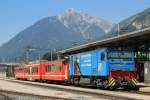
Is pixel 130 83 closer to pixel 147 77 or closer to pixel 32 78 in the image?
pixel 147 77

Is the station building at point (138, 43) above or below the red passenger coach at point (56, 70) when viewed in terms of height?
above

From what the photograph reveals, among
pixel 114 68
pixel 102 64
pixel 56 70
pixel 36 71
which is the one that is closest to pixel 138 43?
pixel 102 64

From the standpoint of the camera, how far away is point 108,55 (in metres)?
30.8

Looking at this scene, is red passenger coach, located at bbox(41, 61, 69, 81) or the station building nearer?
the station building

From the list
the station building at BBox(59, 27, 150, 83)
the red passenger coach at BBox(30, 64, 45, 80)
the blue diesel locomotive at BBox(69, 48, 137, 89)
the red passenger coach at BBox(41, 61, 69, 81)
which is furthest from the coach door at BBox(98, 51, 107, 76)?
the red passenger coach at BBox(30, 64, 45, 80)

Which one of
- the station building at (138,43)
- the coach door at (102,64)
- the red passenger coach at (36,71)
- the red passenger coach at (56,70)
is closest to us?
the coach door at (102,64)

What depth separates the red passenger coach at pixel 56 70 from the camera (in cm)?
4347

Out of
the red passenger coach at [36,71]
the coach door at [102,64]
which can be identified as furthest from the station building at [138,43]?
the red passenger coach at [36,71]

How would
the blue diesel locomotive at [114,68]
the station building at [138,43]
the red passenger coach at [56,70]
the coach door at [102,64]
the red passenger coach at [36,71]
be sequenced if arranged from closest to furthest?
the blue diesel locomotive at [114,68] → the coach door at [102,64] → the station building at [138,43] → the red passenger coach at [56,70] → the red passenger coach at [36,71]

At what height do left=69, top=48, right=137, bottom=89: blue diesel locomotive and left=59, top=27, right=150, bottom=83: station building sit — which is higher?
left=59, top=27, right=150, bottom=83: station building

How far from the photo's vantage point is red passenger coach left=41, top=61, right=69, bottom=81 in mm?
43475

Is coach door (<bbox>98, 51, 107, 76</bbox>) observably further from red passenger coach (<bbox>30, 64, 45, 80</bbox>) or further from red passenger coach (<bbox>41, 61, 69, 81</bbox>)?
red passenger coach (<bbox>30, 64, 45, 80</bbox>)

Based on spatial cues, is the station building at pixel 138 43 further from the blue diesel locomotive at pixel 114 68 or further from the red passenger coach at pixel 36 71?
the red passenger coach at pixel 36 71

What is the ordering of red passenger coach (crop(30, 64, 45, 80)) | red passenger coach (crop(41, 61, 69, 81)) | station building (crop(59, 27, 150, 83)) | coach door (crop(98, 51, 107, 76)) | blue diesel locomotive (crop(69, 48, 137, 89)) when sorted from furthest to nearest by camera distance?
red passenger coach (crop(30, 64, 45, 80)), red passenger coach (crop(41, 61, 69, 81)), station building (crop(59, 27, 150, 83)), coach door (crop(98, 51, 107, 76)), blue diesel locomotive (crop(69, 48, 137, 89))
